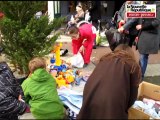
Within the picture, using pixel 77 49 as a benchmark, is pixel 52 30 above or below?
above

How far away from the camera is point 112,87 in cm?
292

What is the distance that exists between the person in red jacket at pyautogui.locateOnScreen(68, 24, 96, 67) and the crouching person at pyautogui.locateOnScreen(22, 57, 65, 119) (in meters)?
2.58

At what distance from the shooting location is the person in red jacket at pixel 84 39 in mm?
6919

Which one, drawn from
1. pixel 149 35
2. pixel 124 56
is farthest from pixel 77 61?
pixel 124 56

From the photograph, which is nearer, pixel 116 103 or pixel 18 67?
pixel 116 103

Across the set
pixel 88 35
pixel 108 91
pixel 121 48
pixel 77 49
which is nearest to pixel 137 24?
pixel 88 35

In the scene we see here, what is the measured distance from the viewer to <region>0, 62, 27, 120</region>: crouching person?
3965mm

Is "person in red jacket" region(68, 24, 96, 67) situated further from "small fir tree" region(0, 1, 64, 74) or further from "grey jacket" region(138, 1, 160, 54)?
"grey jacket" region(138, 1, 160, 54)

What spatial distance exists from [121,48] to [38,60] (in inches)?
61.7

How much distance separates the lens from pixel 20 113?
411 cm

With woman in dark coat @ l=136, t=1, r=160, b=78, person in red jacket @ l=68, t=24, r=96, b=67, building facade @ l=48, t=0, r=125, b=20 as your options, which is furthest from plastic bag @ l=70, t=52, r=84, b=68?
woman in dark coat @ l=136, t=1, r=160, b=78

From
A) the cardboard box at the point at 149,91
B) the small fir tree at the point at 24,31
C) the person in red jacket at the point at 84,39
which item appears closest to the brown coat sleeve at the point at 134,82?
the cardboard box at the point at 149,91

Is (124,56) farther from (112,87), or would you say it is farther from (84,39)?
(84,39)

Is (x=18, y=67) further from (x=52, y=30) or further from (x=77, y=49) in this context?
(x=77, y=49)
